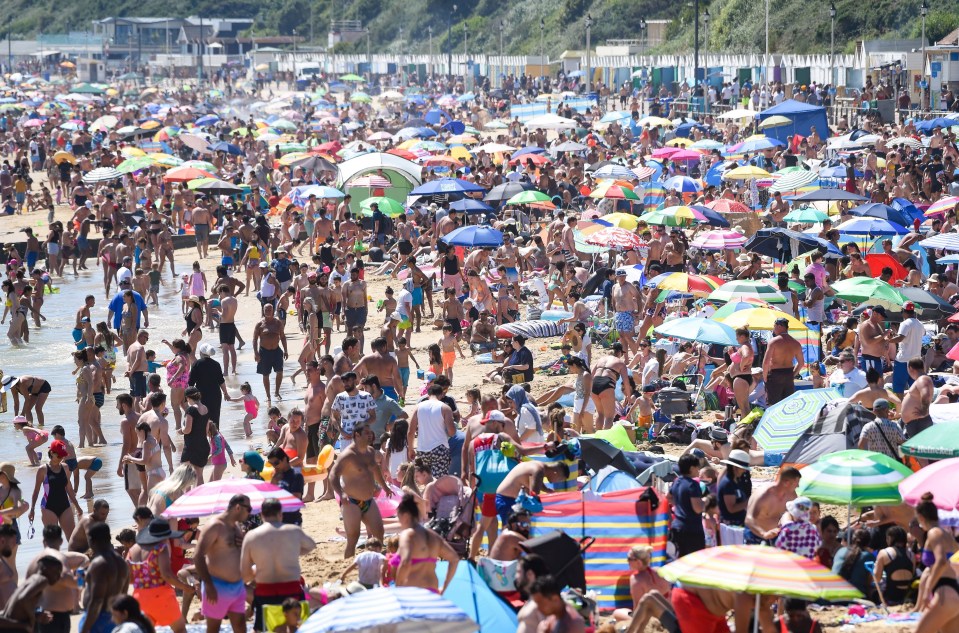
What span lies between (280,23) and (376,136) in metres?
75.7

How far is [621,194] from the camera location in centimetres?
2241

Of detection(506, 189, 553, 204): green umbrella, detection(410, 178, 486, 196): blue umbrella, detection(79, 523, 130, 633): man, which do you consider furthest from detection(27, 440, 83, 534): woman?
detection(506, 189, 553, 204): green umbrella

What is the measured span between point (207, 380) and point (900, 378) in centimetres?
613

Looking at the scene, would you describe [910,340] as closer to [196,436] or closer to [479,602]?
[196,436]

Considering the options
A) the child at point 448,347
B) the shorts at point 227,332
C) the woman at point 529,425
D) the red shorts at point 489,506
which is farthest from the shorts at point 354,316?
the red shorts at point 489,506

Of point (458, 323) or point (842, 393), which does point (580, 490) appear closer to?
point (842, 393)

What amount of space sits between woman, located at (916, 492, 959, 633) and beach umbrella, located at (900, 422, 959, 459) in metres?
1.12

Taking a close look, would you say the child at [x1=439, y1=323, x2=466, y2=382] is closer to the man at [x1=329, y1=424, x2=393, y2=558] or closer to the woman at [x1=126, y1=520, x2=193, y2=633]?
the man at [x1=329, y1=424, x2=393, y2=558]

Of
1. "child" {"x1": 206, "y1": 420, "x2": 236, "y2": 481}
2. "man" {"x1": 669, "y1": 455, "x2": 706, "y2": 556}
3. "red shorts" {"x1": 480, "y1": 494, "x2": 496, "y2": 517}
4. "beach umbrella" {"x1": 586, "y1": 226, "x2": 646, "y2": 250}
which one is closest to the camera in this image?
"man" {"x1": 669, "y1": 455, "x2": 706, "y2": 556}

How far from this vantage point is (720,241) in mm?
16688

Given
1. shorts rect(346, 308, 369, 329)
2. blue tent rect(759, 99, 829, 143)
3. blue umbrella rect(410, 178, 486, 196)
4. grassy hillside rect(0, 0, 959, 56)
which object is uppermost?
grassy hillside rect(0, 0, 959, 56)

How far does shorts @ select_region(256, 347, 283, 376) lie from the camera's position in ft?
47.8

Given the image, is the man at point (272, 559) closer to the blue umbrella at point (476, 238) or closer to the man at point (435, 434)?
the man at point (435, 434)

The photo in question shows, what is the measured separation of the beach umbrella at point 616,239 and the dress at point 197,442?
746cm
